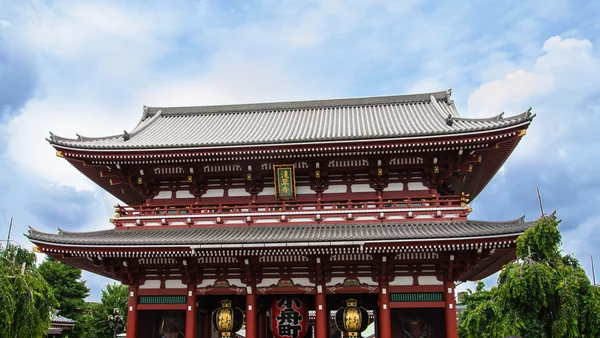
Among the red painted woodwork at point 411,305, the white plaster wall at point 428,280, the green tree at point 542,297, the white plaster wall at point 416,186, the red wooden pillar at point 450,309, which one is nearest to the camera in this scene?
the green tree at point 542,297

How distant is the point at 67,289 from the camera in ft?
117

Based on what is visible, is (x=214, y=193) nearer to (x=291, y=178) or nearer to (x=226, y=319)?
(x=291, y=178)

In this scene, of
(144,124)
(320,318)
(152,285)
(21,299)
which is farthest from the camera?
(144,124)

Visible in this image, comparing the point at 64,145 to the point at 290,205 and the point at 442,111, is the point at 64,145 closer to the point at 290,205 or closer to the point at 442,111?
the point at 290,205

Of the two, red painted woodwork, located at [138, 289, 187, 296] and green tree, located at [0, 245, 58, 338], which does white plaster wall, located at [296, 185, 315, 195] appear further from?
green tree, located at [0, 245, 58, 338]

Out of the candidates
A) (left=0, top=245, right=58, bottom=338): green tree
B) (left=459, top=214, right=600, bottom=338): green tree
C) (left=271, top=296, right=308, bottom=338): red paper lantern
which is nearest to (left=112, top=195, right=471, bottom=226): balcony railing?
(left=271, top=296, right=308, bottom=338): red paper lantern

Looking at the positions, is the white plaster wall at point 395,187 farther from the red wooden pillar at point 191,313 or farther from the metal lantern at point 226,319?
the red wooden pillar at point 191,313

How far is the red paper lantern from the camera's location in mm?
17297

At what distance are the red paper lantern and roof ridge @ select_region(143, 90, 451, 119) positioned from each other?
1166 centimetres

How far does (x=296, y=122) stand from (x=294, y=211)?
7.05 metres

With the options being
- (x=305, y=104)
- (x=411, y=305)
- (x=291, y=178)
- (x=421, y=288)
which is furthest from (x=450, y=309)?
(x=305, y=104)

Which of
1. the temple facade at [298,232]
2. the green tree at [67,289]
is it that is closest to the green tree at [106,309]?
the green tree at [67,289]

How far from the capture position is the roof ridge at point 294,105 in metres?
25.2

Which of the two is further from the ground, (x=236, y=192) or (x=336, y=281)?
(x=236, y=192)
